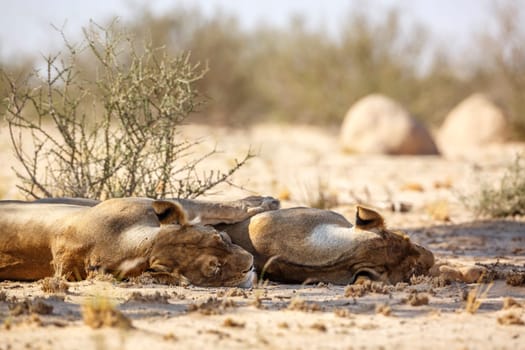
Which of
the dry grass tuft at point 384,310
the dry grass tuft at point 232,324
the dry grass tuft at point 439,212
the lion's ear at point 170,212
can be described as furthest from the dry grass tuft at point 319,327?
the dry grass tuft at point 439,212

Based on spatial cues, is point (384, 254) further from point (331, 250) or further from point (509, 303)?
point (509, 303)

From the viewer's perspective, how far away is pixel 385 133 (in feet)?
52.4

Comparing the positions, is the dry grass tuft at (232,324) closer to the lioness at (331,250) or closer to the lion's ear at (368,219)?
Answer: the lioness at (331,250)

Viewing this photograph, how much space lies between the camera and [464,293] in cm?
455

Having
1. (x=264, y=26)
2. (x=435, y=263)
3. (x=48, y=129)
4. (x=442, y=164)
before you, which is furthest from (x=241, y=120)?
(x=435, y=263)

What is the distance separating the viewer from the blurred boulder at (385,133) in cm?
1587

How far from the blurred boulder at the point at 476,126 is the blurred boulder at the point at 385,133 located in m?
2.57

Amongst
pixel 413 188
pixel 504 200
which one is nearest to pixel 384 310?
pixel 504 200

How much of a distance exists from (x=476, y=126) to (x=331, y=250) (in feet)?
48.9

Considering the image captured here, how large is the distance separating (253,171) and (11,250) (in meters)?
7.73

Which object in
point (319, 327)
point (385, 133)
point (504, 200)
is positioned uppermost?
point (385, 133)

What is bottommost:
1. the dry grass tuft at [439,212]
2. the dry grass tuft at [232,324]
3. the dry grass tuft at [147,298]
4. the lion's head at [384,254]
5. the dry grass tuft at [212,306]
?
the dry grass tuft at [232,324]

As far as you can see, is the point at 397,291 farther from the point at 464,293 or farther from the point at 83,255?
the point at 83,255

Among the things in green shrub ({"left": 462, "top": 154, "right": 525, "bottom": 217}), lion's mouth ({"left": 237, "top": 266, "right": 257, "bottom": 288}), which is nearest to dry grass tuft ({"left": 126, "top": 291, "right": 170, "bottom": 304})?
lion's mouth ({"left": 237, "top": 266, "right": 257, "bottom": 288})
